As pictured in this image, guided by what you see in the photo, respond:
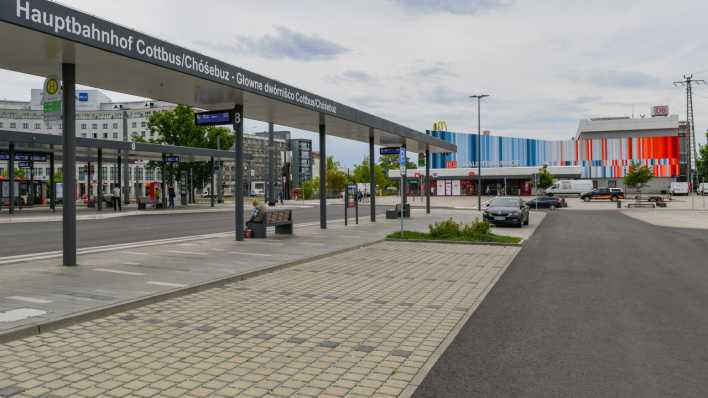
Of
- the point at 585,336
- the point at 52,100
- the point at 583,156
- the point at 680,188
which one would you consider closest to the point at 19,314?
the point at 52,100

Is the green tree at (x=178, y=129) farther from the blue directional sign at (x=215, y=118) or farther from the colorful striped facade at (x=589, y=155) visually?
the colorful striped facade at (x=589, y=155)

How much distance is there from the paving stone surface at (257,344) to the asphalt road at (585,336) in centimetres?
41

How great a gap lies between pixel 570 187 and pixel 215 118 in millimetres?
67488

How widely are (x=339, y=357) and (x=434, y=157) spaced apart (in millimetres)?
92214

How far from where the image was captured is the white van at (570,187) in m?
72.9

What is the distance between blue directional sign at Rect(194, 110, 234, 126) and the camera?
15.5 meters

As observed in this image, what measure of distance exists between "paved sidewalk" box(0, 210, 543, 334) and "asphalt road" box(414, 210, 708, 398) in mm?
4707

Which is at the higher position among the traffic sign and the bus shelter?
the bus shelter

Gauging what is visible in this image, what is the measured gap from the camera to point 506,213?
2355 centimetres

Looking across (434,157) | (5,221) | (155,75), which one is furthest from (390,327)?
(434,157)

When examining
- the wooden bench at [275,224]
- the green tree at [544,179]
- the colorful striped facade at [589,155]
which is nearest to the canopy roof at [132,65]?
the wooden bench at [275,224]

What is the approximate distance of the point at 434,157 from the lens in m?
95.9

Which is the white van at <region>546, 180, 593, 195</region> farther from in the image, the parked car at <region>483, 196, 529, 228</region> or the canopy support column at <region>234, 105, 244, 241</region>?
the canopy support column at <region>234, 105, 244, 241</region>

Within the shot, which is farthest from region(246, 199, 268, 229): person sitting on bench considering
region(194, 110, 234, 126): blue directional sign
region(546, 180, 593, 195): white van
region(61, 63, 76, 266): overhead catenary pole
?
region(546, 180, 593, 195): white van
